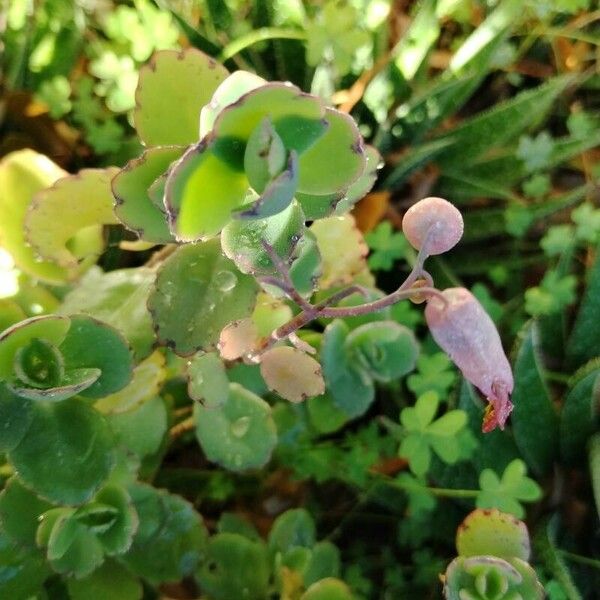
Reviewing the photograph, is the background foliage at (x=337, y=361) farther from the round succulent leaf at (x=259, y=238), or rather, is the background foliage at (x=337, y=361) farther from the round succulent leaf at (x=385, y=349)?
the round succulent leaf at (x=259, y=238)

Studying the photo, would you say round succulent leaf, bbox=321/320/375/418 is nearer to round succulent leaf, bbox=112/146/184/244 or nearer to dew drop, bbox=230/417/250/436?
dew drop, bbox=230/417/250/436

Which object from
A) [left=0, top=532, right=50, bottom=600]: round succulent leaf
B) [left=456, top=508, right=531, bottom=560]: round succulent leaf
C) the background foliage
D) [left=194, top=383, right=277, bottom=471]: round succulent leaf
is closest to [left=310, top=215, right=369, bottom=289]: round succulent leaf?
the background foliage

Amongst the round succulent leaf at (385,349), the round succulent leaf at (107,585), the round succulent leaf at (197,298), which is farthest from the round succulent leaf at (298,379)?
the round succulent leaf at (107,585)

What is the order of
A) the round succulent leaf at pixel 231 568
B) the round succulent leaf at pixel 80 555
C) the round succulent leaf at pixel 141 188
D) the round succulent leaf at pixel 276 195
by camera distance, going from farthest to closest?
1. the round succulent leaf at pixel 231 568
2. the round succulent leaf at pixel 80 555
3. the round succulent leaf at pixel 141 188
4. the round succulent leaf at pixel 276 195

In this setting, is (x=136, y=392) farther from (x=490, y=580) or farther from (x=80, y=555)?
(x=490, y=580)

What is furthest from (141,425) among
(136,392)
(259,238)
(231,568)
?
(259,238)

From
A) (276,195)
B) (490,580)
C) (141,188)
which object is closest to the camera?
(276,195)
